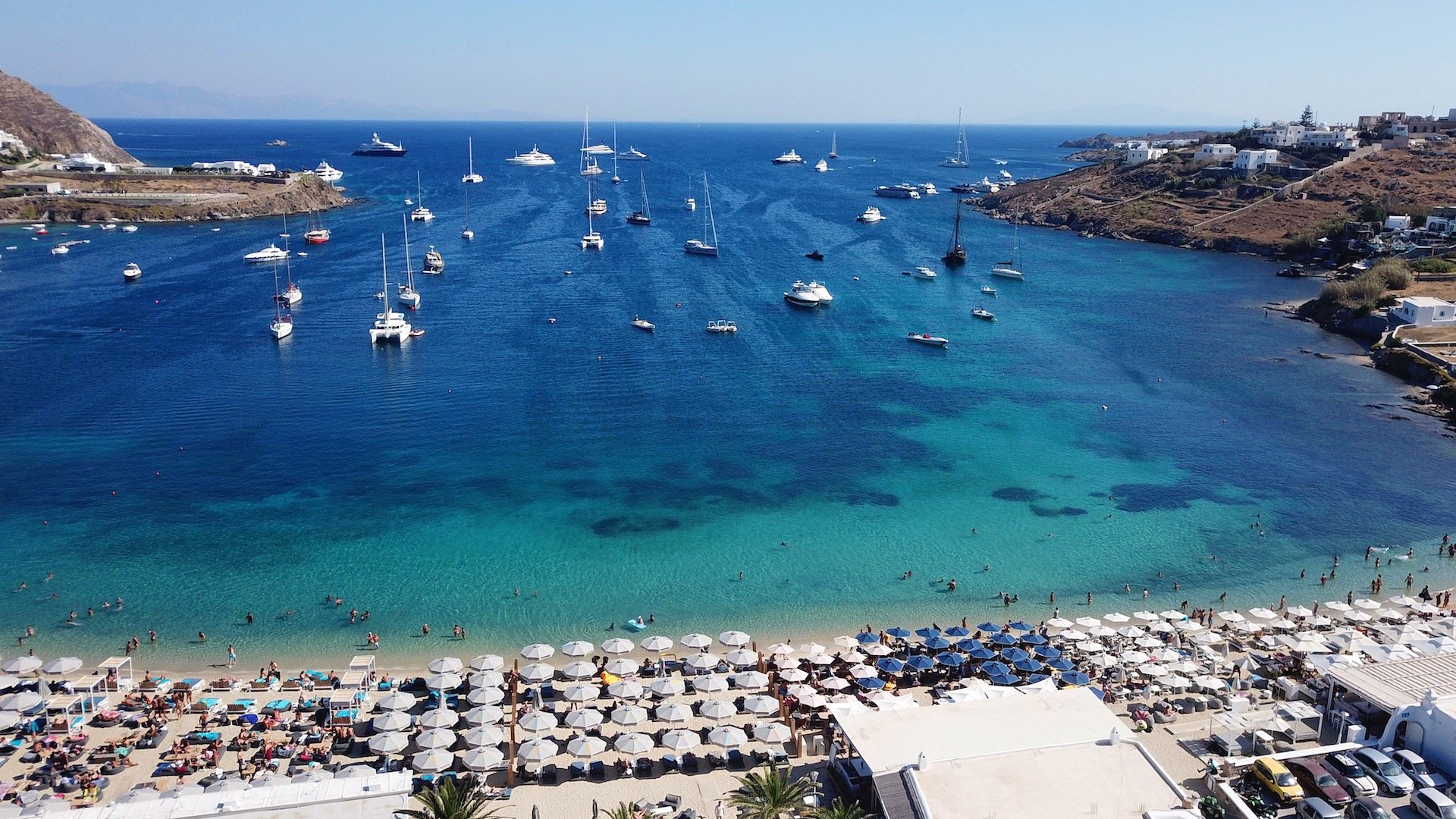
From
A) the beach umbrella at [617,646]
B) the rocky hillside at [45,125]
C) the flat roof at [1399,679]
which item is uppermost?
the rocky hillside at [45,125]

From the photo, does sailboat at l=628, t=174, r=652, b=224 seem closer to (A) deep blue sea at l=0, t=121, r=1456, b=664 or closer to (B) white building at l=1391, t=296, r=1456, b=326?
(A) deep blue sea at l=0, t=121, r=1456, b=664

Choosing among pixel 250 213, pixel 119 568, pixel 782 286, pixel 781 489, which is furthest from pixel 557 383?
pixel 250 213

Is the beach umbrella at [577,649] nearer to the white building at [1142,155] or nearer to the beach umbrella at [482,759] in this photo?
the beach umbrella at [482,759]

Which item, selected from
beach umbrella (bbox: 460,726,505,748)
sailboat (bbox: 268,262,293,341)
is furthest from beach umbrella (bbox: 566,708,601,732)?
sailboat (bbox: 268,262,293,341)

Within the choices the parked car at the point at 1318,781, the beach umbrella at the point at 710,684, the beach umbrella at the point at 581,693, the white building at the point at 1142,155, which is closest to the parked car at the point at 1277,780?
the parked car at the point at 1318,781

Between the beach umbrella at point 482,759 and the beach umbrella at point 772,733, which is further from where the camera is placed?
the beach umbrella at point 772,733

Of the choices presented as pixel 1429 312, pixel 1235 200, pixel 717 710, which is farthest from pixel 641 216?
pixel 717 710

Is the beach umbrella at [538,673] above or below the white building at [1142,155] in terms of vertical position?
below
